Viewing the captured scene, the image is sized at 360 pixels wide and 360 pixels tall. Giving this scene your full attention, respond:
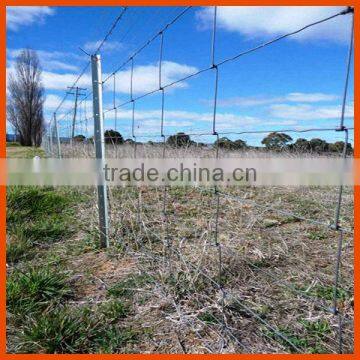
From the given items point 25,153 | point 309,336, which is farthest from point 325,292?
point 25,153

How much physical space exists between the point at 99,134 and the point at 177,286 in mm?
1444

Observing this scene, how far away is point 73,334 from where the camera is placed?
1670mm

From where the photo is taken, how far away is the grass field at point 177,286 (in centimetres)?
163

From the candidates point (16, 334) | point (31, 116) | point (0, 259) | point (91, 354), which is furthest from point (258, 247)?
point (31, 116)

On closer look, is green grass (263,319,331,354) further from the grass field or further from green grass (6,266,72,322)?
green grass (6,266,72,322)

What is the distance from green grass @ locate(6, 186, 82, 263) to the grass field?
0.02 m

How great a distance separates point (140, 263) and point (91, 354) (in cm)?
91

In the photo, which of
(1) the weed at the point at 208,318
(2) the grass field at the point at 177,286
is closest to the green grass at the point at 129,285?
(2) the grass field at the point at 177,286

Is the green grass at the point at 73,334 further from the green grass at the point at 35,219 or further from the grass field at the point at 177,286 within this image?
the green grass at the point at 35,219

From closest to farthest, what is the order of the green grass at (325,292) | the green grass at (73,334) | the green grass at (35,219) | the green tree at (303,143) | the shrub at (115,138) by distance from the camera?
the green grass at (73,334) → the green grass at (325,292) → the green tree at (303,143) → the green grass at (35,219) → the shrub at (115,138)

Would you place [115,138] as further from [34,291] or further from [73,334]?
[73,334]

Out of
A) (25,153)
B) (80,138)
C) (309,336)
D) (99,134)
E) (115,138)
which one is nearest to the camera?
(309,336)

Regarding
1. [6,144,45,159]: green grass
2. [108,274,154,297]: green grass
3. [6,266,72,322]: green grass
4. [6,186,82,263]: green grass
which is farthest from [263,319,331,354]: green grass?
[6,144,45,159]: green grass

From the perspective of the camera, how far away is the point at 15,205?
4016mm
